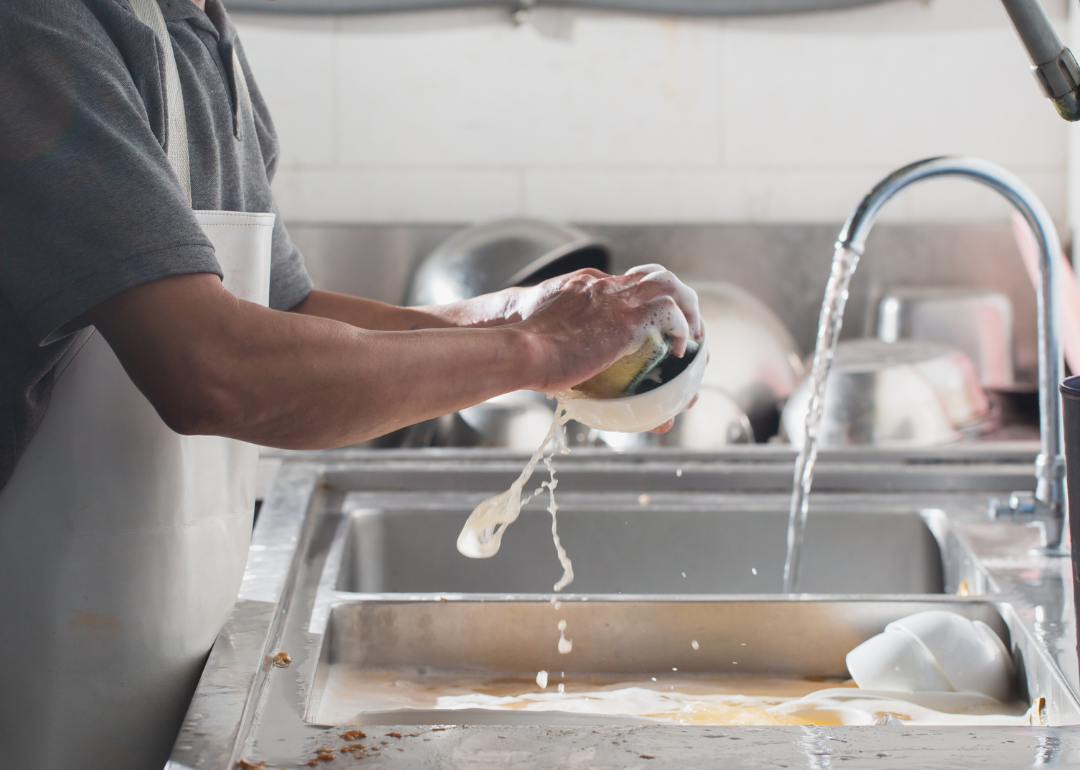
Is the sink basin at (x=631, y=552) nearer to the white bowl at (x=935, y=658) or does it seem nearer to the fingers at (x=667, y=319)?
the white bowl at (x=935, y=658)

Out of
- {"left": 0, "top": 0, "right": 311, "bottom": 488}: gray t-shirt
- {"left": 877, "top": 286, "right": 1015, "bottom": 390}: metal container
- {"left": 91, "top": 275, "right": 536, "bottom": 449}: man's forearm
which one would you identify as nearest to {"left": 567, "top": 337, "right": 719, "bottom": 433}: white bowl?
{"left": 91, "top": 275, "right": 536, "bottom": 449}: man's forearm

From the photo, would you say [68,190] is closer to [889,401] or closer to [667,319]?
[667,319]

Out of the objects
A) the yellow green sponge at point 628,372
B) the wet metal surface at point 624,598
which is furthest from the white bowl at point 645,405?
the wet metal surface at point 624,598

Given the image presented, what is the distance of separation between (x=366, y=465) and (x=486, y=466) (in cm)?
18

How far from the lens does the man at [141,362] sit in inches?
25.0

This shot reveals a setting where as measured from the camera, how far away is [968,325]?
2207mm

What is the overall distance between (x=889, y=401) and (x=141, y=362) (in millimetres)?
1320

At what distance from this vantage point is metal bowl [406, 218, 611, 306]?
6.50ft

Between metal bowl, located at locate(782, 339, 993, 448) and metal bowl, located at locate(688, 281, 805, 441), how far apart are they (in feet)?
0.44

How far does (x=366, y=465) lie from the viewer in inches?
62.1

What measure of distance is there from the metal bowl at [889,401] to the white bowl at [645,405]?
0.82 m

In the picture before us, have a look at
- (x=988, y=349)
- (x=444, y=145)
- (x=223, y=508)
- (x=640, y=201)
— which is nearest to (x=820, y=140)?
(x=640, y=201)

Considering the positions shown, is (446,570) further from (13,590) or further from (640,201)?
(640,201)

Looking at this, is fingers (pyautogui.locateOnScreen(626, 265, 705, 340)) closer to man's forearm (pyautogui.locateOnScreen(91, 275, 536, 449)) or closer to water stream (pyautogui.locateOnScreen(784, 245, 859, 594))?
man's forearm (pyautogui.locateOnScreen(91, 275, 536, 449))
